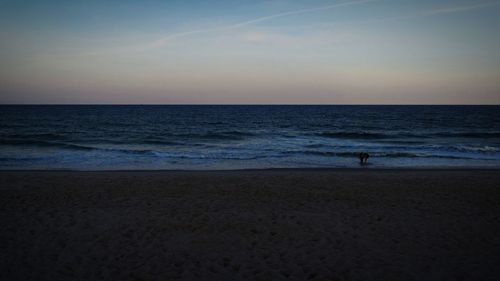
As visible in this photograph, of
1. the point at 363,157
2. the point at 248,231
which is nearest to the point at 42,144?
the point at 363,157

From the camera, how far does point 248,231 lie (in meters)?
7.08

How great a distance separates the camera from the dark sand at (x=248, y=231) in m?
5.46

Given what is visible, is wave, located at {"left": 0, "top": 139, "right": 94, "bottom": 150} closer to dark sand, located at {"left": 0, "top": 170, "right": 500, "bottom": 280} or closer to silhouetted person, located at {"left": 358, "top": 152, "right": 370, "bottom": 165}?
dark sand, located at {"left": 0, "top": 170, "right": 500, "bottom": 280}

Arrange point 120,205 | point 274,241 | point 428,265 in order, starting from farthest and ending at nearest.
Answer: point 120,205 < point 274,241 < point 428,265

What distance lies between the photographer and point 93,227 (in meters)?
7.25

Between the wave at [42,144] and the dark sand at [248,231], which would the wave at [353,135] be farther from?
the wave at [42,144]

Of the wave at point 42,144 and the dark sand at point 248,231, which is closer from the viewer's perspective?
the dark sand at point 248,231

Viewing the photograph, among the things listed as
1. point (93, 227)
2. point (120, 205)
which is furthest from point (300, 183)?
point (93, 227)

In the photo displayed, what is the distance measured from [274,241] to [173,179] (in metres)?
7.31

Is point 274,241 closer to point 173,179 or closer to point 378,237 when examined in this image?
point 378,237

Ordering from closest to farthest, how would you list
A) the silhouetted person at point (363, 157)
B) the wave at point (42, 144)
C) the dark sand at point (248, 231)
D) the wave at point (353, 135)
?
the dark sand at point (248, 231), the silhouetted person at point (363, 157), the wave at point (42, 144), the wave at point (353, 135)

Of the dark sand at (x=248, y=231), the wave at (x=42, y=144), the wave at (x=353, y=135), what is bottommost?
the wave at (x=42, y=144)

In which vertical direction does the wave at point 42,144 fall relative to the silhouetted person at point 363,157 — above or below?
below

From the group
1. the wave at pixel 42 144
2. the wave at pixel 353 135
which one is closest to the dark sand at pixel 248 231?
the wave at pixel 42 144
